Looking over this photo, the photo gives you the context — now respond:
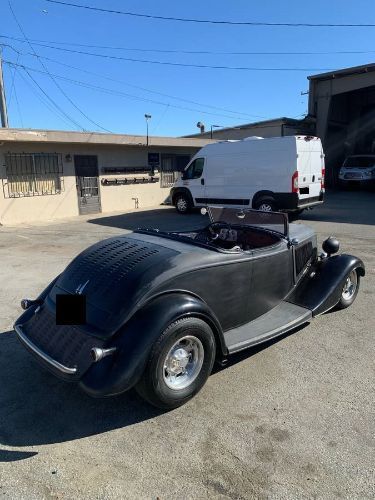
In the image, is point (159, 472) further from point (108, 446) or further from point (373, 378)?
point (373, 378)

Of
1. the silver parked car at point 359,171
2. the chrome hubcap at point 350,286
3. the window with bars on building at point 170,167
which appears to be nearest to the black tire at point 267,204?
the window with bars on building at point 170,167

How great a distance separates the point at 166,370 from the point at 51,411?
963mm

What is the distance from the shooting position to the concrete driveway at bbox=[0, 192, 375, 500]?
96.1 inches

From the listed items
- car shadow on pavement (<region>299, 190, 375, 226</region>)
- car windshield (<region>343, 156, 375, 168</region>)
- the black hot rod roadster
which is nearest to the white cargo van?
car shadow on pavement (<region>299, 190, 375, 226</region>)

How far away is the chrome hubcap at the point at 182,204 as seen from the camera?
48.6ft

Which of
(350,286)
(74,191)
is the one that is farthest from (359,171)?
(350,286)

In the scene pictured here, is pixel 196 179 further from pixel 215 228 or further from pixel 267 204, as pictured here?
pixel 215 228

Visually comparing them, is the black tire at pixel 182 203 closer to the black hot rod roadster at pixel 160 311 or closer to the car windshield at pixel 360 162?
the black hot rod roadster at pixel 160 311

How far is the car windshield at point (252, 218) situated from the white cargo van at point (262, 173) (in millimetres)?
7237

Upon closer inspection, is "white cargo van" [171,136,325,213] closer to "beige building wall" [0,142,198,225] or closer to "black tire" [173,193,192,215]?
"black tire" [173,193,192,215]

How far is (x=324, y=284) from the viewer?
4.56 meters

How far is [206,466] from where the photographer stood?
259 cm

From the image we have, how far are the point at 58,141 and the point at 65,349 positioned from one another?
11.7 m

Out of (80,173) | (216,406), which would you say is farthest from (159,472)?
(80,173)
